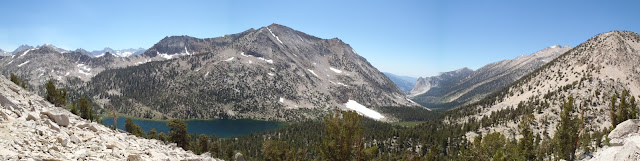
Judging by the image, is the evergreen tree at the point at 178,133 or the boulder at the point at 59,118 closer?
the boulder at the point at 59,118

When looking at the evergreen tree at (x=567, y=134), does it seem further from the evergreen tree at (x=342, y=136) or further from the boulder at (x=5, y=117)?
the boulder at (x=5, y=117)

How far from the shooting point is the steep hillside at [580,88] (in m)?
95.4

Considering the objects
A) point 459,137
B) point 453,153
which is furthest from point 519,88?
point 453,153

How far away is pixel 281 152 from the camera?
217 ft

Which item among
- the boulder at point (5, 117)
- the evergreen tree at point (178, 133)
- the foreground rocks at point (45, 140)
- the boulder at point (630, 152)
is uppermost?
the boulder at point (5, 117)

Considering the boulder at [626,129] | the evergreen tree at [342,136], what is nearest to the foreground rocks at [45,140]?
the evergreen tree at [342,136]

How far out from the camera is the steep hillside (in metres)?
95.4

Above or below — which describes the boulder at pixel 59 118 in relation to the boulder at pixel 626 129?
above

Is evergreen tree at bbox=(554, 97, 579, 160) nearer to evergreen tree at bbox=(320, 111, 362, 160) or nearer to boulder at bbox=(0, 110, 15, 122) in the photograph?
evergreen tree at bbox=(320, 111, 362, 160)

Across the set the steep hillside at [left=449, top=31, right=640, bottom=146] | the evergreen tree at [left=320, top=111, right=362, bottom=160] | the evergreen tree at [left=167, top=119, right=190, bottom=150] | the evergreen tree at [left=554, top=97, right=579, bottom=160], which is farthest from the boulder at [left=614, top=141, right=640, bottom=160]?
the evergreen tree at [left=167, top=119, right=190, bottom=150]

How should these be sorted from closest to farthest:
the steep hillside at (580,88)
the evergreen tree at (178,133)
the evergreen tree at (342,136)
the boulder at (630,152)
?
the evergreen tree at (342,136) → the boulder at (630,152) → the evergreen tree at (178,133) → the steep hillside at (580,88)

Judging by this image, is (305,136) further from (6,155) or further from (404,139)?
(6,155)

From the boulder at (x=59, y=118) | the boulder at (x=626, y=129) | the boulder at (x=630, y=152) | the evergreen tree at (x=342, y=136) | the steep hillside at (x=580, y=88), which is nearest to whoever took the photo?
the boulder at (x=59, y=118)

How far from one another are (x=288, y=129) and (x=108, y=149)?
577 ft
